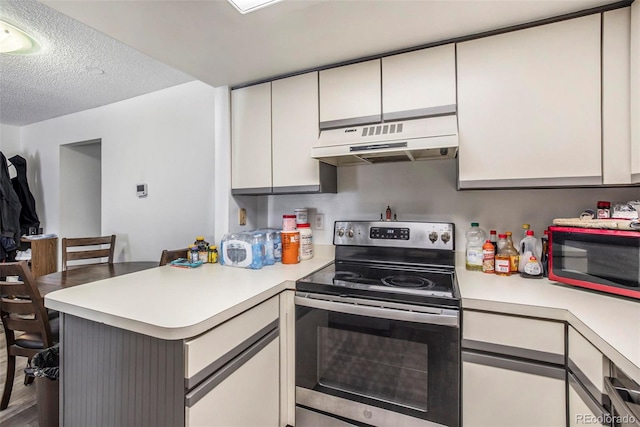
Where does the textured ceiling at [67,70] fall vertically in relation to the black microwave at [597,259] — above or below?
above

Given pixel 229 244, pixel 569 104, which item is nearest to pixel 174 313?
pixel 229 244

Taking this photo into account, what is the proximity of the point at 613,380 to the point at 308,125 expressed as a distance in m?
1.64

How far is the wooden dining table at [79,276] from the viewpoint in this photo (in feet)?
5.97

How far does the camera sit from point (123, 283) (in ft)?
4.34

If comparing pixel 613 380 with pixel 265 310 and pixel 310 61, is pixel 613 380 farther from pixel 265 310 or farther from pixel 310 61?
pixel 310 61

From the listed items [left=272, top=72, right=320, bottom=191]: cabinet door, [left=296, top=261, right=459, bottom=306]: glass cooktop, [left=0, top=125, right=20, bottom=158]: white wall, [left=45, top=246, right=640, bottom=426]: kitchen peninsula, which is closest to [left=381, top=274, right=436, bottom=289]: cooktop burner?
[left=296, top=261, right=459, bottom=306]: glass cooktop

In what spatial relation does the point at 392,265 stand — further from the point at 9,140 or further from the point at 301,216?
the point at 9,140

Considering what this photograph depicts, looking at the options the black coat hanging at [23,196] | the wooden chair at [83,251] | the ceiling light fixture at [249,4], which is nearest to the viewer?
the ceiling light fixture at [249,4]

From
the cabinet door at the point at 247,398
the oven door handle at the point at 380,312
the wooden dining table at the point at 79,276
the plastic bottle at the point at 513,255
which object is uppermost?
the plastic bottle at the point at 513,255

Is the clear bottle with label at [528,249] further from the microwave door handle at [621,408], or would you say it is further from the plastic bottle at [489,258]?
the microwave door handle at [621,408]

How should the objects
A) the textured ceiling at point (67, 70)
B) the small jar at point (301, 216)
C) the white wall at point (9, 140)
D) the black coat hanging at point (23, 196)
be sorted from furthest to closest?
the white wall at point (9, 140), the black coat hanging at point (23, 196), the small jar at point (301, 216), the textured ceiling at point (67, 70)

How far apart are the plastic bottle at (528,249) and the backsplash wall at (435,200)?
0.11m

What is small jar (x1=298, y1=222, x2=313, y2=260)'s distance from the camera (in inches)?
73.4

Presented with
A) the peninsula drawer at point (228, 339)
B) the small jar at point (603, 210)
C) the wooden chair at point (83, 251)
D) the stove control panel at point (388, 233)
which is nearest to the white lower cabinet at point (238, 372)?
the peninsula drawer at point (228, 339)
